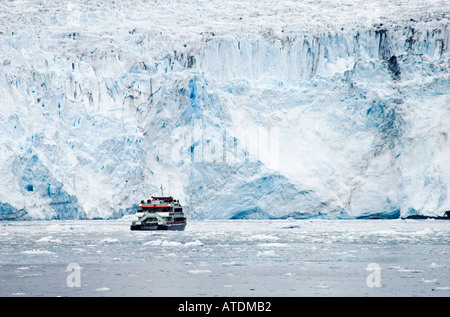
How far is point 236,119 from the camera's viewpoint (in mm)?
40750

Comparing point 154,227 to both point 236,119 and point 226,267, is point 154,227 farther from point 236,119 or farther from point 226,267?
point 226,267

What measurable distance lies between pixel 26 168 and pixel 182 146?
32.1 feet

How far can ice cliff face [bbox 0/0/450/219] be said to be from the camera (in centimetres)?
3716

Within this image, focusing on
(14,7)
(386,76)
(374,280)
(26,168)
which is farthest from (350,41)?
(374,280)

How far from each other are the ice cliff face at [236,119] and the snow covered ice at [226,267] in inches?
612

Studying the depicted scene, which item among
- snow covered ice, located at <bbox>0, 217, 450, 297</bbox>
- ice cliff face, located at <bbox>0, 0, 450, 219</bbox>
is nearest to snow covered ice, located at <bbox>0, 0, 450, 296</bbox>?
ice cliff face, located at <bbox>0, 0, 450, 219</bbox>

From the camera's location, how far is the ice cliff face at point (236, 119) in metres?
37.2

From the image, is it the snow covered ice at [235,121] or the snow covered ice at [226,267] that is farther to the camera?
the snow covered ice at [235,121]

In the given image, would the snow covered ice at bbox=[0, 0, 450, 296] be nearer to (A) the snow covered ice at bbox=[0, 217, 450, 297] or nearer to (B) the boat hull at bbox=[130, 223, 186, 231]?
(B) the boat hull at bbox=[130, 223, 186, 231]

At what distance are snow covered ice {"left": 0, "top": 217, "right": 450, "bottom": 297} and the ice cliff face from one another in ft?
51.0

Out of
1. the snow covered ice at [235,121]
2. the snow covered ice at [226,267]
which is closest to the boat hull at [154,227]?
the snow covered ice at [235,121]

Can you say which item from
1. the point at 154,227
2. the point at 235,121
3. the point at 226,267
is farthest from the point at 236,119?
the point at 226,267

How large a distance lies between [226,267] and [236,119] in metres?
27.4

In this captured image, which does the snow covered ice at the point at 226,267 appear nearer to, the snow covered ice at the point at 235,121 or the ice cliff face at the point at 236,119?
the snow covered ice at the point at 235,121
